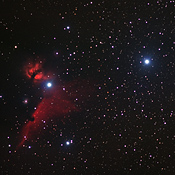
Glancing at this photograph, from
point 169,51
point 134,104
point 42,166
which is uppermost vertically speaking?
point 169,51

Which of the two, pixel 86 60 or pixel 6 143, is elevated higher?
pixel 86 60

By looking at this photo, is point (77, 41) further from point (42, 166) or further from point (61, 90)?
point (42, 166)

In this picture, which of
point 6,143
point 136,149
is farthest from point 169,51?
point 6,143

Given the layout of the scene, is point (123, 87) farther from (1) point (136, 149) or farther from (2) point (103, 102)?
(1) point (136, 149)

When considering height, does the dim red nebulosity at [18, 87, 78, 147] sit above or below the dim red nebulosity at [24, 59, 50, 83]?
below

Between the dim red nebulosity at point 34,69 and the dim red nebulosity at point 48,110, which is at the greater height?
the dim red nebulosity at point 34,69

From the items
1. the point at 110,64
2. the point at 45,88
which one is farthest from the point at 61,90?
the point at 110,64

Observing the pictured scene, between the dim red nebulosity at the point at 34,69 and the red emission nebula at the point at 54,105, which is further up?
the dim red nebulosity at the point at 34,69
